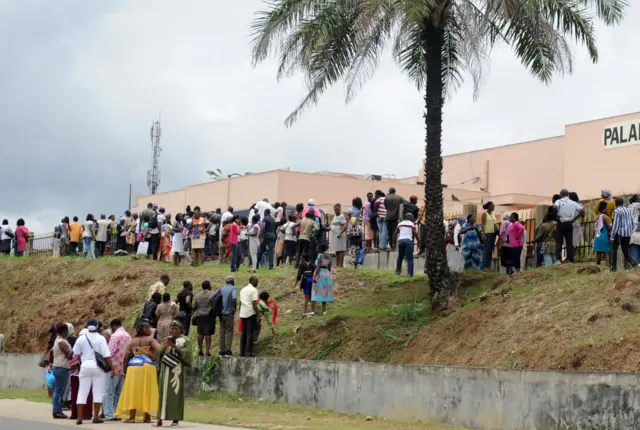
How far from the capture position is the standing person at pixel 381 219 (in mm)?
28438

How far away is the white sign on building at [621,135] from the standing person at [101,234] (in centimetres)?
1928

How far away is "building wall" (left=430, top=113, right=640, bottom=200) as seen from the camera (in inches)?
1688

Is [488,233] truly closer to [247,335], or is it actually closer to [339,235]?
[339,235]

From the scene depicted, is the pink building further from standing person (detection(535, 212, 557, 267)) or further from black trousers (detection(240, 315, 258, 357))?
black trousers (detection(240, 315, 258, 357))

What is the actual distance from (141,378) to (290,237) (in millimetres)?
11236

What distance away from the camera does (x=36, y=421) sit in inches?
722

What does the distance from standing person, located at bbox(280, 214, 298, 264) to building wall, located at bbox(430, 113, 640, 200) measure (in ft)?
55.2

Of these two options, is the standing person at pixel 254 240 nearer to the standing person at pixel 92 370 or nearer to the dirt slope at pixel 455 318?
the dirt slope at pixel 455 318

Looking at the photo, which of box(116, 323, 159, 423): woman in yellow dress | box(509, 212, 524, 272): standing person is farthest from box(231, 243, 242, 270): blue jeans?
box(116, 323, 159, 423): woman in yellow dress

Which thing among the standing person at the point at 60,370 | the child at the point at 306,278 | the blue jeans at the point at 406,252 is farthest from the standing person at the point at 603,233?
the standing person at the point at 60,370

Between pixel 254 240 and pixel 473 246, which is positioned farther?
pixel 254 240

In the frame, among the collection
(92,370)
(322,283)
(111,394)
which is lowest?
(111,394)

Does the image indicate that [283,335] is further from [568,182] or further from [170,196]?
[170,196]

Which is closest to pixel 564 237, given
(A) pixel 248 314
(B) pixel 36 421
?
(A) pixel 248 314
